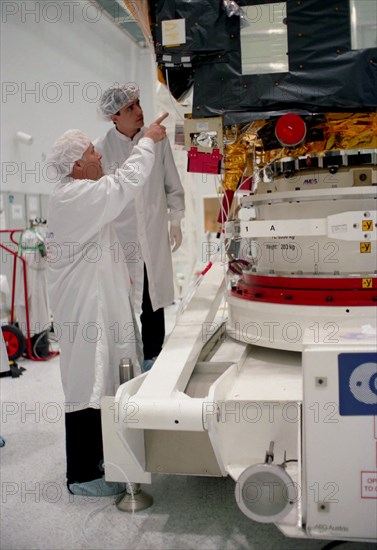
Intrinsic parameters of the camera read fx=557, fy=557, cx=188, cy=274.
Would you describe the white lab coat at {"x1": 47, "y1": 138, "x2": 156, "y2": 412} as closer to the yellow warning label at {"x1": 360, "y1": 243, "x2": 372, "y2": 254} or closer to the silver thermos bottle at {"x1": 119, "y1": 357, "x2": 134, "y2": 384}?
the silver thermos bottle at {"x1": 119, "y1": 357, "x2": 134, "y2": 384}

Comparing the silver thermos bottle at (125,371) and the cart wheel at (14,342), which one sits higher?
the silver thermos bottle at (125,371)

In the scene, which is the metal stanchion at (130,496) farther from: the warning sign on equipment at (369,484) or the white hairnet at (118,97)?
the white hairnet at (118,97)

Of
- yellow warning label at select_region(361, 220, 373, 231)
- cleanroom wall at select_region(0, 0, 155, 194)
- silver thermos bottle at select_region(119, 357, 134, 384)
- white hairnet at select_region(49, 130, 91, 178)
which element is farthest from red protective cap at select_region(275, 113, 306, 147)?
cleanroom wall at select_region(0, 0, 155, 194)

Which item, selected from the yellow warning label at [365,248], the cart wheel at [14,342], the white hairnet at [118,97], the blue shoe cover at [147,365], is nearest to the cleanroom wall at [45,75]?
the cart wheel at [14,342]

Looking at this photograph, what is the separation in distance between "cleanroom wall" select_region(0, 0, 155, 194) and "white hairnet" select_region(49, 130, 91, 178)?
3734 mm

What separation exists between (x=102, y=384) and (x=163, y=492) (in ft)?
1.71

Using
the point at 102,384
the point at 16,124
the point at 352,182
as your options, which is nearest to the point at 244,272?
the point at 352,182

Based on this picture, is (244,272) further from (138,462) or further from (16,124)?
(16,124)

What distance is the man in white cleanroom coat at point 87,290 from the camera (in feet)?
7.29

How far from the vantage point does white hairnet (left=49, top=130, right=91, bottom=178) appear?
7.45 ft

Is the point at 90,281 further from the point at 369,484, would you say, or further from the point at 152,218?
the point at 369,484

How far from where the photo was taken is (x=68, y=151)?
2.28m

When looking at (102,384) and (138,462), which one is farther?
(102,384)

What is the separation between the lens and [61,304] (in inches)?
90.9
